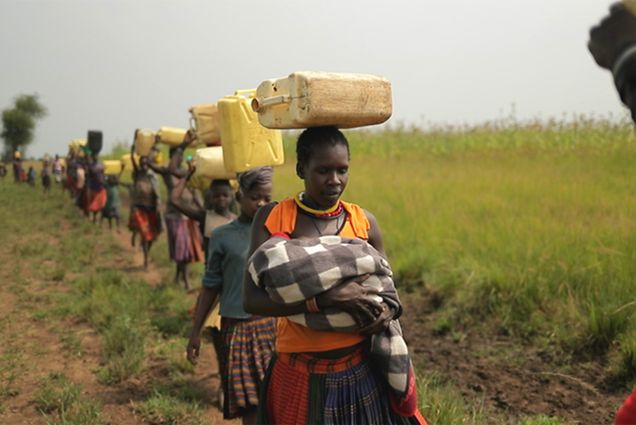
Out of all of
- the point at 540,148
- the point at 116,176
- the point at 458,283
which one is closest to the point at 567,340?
the point at 458,283

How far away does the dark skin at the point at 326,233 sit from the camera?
1.62m

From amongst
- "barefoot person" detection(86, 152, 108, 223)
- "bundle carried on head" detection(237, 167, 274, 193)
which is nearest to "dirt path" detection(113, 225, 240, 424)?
"bundle carried on head" detection(237, 167, 274, 193)

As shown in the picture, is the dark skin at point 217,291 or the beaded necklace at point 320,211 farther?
the dark skin at point 217,291

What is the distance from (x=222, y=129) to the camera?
2811mm

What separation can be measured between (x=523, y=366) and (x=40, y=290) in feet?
17.8

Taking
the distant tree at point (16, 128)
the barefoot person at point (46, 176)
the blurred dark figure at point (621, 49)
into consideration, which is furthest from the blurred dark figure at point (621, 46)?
the distant tree at point (16, 128)

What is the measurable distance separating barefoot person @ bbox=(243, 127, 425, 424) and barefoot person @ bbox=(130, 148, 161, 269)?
6358 mm

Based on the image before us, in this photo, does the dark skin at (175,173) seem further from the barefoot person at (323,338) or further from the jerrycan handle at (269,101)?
the barefoot person at (323,338)

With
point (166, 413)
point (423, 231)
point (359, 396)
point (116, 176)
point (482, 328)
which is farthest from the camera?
point (116, 176)

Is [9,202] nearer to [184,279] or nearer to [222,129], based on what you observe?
[184,279]

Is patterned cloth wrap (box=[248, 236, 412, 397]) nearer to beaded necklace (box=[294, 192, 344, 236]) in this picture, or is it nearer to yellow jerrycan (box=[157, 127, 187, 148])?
beaded necklace (box=[294, 192, 344, 236])

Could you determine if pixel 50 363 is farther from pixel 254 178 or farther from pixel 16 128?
pixel 16 128

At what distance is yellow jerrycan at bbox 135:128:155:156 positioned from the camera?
7062mm

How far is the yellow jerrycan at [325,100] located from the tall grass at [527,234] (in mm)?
2492
